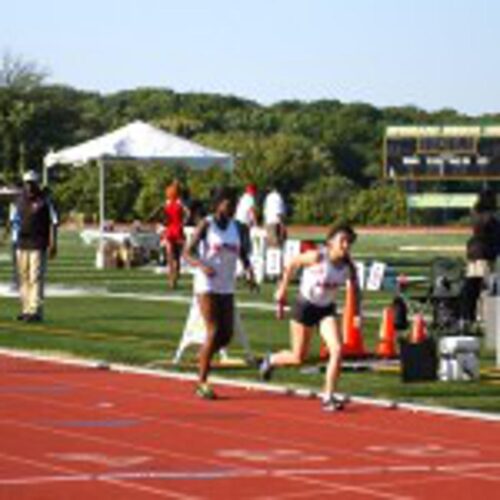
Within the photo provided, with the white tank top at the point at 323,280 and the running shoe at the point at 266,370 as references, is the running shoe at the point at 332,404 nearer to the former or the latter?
the white tank top at the point at 323,280

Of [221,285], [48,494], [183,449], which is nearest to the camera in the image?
[48,494]

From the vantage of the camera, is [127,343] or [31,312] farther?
[31,312]

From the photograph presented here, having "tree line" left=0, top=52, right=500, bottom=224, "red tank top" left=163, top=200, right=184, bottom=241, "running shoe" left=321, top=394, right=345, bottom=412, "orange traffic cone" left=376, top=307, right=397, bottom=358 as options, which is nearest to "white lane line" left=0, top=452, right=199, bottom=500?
"running shoe" left=321, top=394, right=345, bottom=412

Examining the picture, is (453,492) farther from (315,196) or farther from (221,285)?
(315,196)

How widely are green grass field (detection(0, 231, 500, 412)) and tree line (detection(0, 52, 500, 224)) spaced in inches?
828

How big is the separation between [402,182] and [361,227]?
849 cm

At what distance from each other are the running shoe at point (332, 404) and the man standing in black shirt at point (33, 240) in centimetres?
958

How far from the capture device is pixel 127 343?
22641mm

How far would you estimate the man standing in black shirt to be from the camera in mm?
25344

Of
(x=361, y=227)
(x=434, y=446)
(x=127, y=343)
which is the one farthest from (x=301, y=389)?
(x=361, y=227)

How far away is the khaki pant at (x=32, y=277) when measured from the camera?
83.8ft

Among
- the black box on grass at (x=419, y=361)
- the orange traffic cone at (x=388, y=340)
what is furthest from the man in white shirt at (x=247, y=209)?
the black box on grass at (x=419, y=361)

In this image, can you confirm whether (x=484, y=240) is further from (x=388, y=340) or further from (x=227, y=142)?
(x=227, y=142)

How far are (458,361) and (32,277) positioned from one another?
8.33 m
